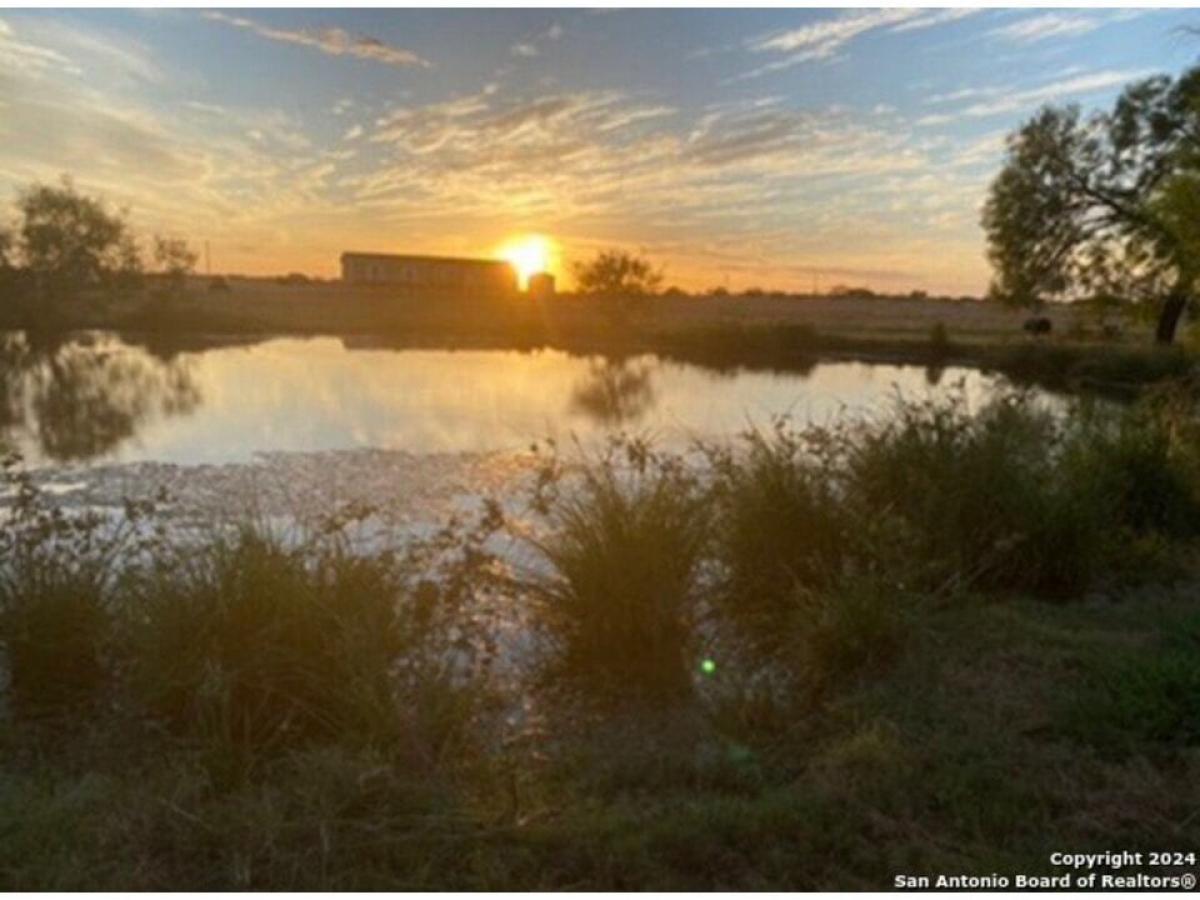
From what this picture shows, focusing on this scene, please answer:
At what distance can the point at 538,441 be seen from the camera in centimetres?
1493

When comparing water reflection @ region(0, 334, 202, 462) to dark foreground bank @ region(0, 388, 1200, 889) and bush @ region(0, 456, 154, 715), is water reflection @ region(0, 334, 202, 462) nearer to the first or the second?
bush @ region(0, 456, 154, 715)

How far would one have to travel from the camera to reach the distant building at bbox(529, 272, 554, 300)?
7344 centimetres

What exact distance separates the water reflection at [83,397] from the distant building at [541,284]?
41.9m

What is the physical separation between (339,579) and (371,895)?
2.13 m

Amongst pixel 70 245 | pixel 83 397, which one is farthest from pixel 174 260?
pixel 83 397

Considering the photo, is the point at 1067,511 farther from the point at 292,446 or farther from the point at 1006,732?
the point at 292,446

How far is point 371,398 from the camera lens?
2100 cm

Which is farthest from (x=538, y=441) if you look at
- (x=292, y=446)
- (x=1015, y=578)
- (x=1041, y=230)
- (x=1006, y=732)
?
(x=1041, y=230)

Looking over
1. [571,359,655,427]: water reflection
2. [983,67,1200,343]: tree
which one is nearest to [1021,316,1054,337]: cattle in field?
[983,67,1200,343]: tree

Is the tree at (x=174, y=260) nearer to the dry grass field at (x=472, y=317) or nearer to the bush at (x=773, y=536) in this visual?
the dry grass field at (x=472, y=317)

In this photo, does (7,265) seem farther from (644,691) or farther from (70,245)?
(644,691)

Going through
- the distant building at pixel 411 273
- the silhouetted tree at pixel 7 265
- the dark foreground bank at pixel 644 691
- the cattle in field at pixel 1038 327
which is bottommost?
the dark foreground bank at pixel 644 691

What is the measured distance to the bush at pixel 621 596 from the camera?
16.8 feet

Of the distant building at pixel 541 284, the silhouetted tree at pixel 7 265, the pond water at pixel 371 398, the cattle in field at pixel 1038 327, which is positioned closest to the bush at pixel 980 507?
the pond water at pixel 371 398
